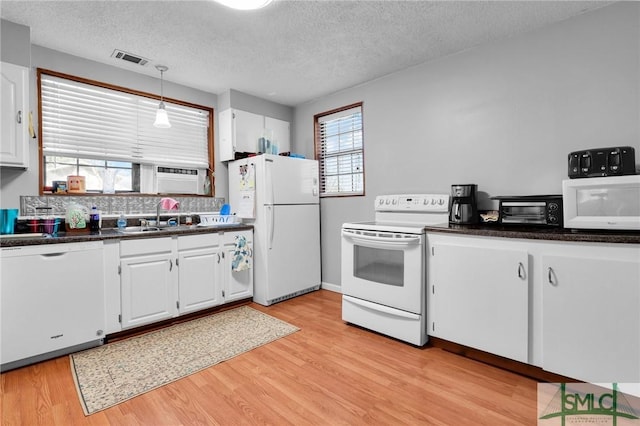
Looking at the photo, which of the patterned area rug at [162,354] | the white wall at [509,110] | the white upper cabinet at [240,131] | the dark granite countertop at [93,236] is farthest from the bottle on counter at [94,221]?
the white wall at [509,110]

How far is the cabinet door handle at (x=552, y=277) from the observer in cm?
183

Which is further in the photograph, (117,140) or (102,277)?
(117,140)

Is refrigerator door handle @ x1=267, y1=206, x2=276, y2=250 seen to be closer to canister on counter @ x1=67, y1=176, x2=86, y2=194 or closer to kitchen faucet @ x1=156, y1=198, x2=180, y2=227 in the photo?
kitchen faucet @ x1=156, y1=198, x2=180, y2=227

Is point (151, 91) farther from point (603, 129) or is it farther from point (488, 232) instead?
point (603, 129)

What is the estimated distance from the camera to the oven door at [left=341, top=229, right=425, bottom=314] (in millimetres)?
2412

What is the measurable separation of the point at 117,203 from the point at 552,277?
12.5 feet

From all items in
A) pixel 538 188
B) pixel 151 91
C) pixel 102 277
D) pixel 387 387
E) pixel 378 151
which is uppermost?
pixel 151 91

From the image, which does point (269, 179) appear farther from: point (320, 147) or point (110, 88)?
point (110, 88)

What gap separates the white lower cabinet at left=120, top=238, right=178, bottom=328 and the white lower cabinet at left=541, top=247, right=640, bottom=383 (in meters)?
3.01

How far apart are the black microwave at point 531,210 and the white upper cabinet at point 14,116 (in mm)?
3867

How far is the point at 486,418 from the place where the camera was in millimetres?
1617

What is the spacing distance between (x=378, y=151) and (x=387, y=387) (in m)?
2.49

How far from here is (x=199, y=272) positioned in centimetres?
307

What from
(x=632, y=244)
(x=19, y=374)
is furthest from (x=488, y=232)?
(x=19, y=374)
